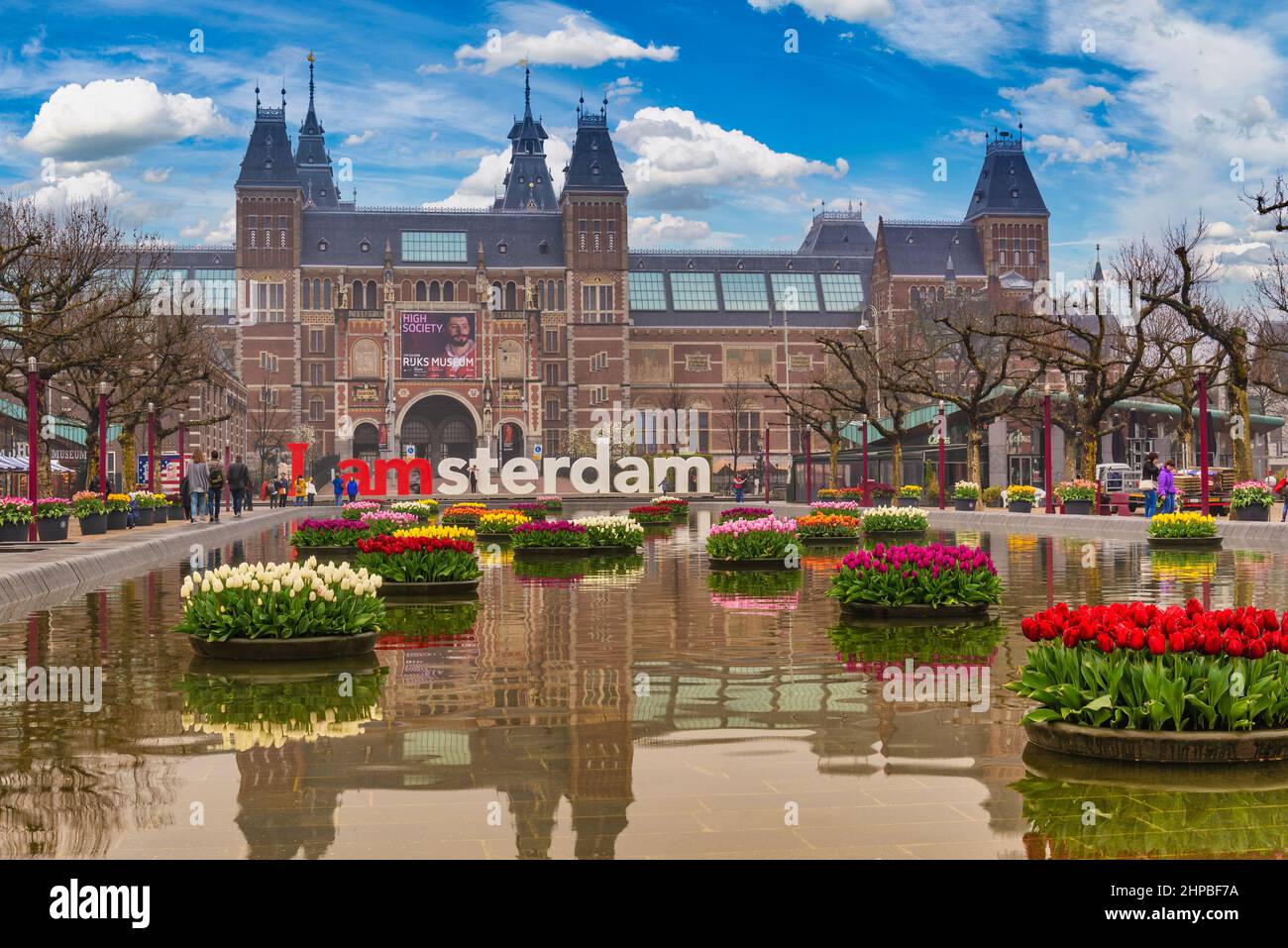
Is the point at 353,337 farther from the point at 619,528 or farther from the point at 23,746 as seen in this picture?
the point at 23,746

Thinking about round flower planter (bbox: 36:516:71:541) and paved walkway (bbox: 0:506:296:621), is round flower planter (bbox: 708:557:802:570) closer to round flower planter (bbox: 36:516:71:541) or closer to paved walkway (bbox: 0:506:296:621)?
paved walkway (bbox: 0:506:296:621)

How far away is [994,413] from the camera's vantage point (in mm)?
44812

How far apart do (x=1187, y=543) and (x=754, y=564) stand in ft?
30.2

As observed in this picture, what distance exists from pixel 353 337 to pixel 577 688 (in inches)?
3582

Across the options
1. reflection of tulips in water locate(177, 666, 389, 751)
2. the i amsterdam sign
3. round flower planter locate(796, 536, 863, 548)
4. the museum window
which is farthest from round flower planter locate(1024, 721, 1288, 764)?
the museum window

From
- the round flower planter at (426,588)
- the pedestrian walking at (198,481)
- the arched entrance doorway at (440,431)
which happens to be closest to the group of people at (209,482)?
the pedestrian walking at (198,481)

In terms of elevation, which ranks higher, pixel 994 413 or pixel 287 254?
pixel 287 254

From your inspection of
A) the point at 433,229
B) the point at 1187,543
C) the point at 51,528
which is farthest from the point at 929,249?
the point at 51,528

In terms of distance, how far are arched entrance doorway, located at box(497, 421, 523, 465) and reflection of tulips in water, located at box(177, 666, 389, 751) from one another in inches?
3466

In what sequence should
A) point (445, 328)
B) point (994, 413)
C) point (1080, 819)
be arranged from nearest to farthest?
point (1080, 819)
point (994, 413)
point (445, 328)

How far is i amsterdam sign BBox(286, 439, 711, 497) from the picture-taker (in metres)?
68.4

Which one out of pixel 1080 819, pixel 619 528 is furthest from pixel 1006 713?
pixel 619 528

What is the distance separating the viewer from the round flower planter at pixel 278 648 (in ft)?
33.0

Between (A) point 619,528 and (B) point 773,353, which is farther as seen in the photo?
(B) point 773,353
